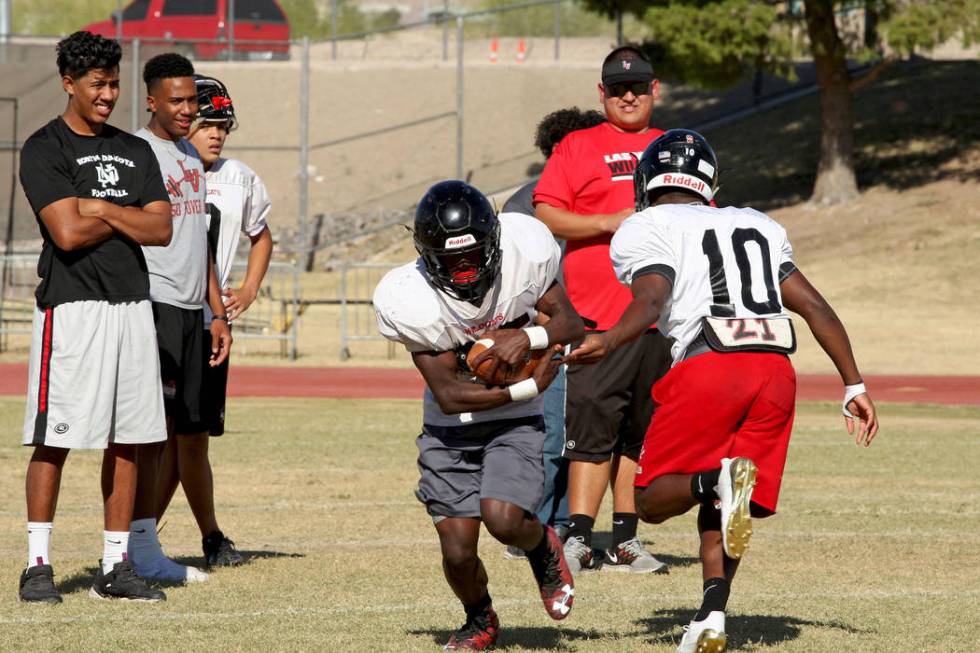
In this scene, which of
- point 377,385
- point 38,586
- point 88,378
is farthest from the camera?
point 377,385

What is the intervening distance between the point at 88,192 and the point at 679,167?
2.52 m

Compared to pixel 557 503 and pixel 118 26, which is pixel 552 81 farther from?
pixel 557 503

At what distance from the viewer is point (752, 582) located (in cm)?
712

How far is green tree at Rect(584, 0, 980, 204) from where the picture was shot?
25.8m

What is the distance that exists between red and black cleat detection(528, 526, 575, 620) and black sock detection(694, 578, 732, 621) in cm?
58

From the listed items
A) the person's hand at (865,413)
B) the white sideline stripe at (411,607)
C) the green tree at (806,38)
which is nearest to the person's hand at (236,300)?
the white sideline stripe at (411,607)

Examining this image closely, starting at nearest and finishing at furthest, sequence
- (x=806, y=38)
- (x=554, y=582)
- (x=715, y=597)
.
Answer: (x=715, y=597)
(x=554, y=582)
(x=806, y=38)

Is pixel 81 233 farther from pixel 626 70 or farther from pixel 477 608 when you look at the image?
pixel 626 70

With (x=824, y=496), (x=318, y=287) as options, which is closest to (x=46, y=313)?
(x=824, y=496)

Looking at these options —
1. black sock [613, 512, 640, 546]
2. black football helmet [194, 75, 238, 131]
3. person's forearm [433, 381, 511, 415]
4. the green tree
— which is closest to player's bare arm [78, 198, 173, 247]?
black football helmet [194, 75, 238, 131]

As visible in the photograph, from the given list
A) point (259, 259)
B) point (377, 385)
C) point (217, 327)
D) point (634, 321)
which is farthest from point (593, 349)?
point (377, 385)

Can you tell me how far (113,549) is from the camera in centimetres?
→ 665

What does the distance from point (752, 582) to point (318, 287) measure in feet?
65.7

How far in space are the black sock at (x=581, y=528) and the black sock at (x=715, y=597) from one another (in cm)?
220
